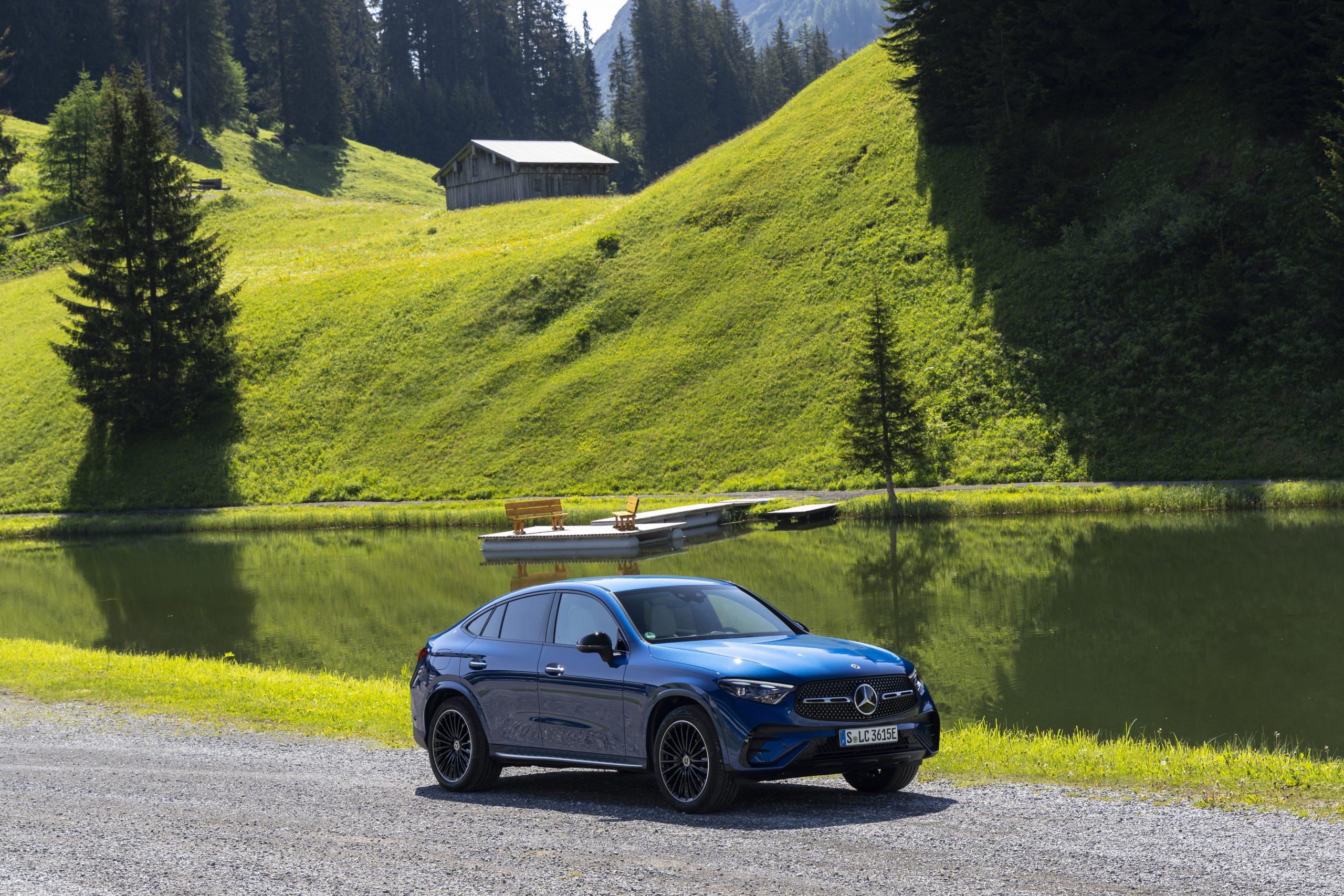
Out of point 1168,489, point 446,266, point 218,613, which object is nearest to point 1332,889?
point 218,613

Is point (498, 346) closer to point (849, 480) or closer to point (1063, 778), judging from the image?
point (849, 480)

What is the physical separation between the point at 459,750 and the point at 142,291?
5867 cm

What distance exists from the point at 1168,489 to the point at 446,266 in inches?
1937

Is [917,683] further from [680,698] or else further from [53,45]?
[53,45]

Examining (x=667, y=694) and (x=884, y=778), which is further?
(x=884, y=778)

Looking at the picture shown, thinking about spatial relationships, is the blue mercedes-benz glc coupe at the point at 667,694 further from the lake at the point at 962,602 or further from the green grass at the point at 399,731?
the lake at the point at 962,602

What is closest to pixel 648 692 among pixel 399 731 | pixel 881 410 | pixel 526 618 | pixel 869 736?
pixel 869 736

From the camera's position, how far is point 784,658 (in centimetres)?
1011

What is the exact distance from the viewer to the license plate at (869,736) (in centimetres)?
978

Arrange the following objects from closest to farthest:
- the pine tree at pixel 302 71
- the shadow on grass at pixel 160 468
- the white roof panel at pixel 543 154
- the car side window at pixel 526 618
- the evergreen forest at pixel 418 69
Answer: the car side window at pixel 526 618 → the shadow on grass at pixel 160 468 → the white roof panel at pixel 543 154 → the evergreen forest at pixel 418 69 → the pine tree at pixel 302 71

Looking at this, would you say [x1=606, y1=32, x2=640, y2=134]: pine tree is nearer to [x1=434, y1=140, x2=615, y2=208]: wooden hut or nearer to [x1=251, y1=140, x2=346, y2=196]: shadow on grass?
[x1=251, y1=140, x2=346, y2=196]: shadow on grass

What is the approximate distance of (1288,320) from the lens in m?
43.3

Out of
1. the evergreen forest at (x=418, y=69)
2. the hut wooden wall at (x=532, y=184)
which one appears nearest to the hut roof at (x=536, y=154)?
the hut wooden wall at (x=532, y=184)

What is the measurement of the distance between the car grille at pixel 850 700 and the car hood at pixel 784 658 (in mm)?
61
